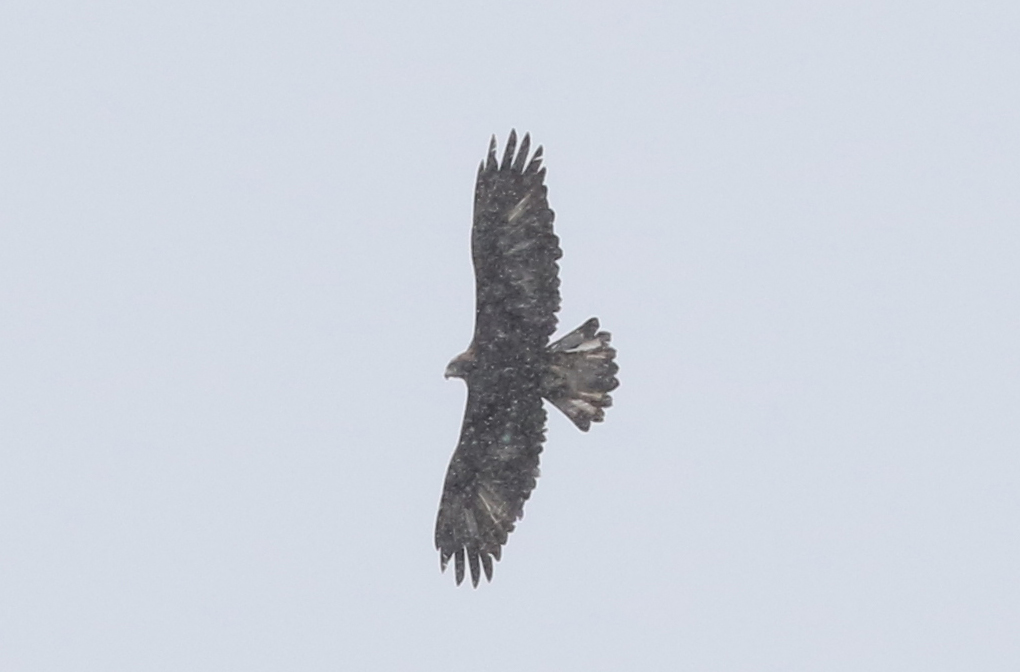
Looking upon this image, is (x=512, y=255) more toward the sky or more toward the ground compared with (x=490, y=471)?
more toward the sky

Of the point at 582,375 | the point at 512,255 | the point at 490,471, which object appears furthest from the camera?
the point at 582,375

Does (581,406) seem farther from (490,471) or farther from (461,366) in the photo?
(461,366)

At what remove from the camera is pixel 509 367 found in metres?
14.1

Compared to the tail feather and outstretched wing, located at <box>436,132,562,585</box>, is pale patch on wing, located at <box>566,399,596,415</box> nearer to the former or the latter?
the tail feather

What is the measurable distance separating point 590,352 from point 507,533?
1578 millimetres

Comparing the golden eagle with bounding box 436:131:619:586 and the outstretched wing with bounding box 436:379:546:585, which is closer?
the golden eagle with bounding box 436:131:619:586

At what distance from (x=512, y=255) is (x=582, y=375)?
45.8 inches

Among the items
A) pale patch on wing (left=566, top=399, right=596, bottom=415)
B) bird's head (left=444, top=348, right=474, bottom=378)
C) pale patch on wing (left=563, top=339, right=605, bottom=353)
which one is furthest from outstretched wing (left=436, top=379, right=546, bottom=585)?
pale patch on wing (left=563, top=339, right=605, bottom=353)

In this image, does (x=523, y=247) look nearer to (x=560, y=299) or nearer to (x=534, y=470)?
(x=560, y=299)

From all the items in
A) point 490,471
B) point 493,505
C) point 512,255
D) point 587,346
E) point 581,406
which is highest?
point 512,255

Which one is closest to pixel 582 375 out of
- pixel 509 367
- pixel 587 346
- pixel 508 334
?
pixel 587 346

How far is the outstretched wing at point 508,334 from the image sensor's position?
13992 millimetres

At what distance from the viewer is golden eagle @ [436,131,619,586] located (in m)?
14.0

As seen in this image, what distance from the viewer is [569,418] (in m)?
14.5
